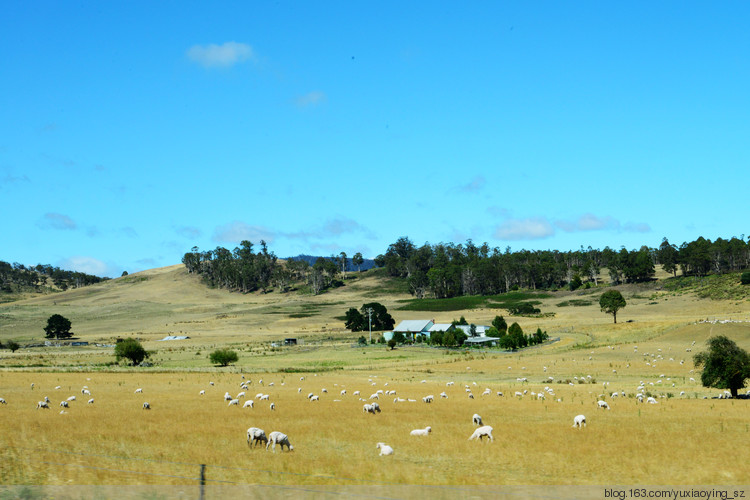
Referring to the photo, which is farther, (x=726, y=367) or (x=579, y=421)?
(x=726, y=367)

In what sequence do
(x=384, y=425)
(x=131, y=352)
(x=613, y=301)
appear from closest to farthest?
(x=384, y=425) < (x=131, y=352) < (x=613, y=301)

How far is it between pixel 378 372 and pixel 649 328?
63.1 meters

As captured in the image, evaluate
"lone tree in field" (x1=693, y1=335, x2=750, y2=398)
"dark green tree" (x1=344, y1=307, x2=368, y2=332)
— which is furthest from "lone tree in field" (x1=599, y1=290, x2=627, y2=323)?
"lone tree in field" (x1=693, y1=335, x2=750, y2=398)

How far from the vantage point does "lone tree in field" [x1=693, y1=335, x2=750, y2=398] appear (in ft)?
144

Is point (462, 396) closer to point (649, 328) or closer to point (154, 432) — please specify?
point (154, 432)

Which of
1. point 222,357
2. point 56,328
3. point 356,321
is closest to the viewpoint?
point 222,357

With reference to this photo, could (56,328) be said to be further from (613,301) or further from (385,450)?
(385,450)

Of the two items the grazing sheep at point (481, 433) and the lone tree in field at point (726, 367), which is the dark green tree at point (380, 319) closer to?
the lone tree in field at point (726, 367)

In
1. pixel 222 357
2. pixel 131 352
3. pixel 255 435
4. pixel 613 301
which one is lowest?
pixel 222 357

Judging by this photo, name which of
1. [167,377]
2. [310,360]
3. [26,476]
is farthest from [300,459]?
[310,360]

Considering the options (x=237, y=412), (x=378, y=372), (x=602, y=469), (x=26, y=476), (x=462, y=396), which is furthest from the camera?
(x=378, y=372)

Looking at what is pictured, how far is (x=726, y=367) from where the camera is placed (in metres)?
44.3

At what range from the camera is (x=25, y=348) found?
124562 mm

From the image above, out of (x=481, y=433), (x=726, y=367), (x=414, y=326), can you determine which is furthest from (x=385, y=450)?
(x=414, y=326)
